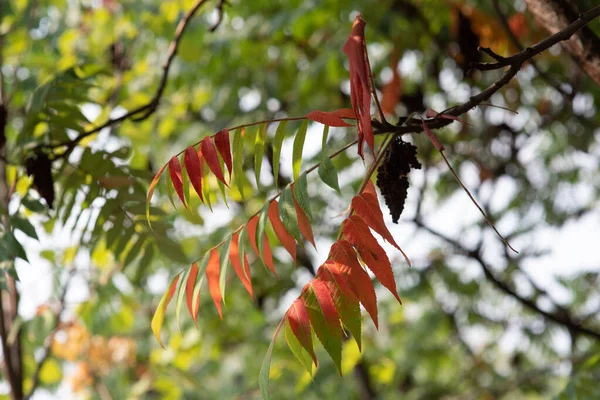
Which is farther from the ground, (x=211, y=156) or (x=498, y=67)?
(x=211, y=156)

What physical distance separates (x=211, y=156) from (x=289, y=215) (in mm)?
233

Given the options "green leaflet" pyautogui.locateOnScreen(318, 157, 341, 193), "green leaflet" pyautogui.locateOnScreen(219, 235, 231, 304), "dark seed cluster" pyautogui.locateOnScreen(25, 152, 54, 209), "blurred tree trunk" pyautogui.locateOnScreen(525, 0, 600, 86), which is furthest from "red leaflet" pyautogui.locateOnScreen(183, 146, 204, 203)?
"blurred tree trunk" pyautogui.locateOnScreen(525, 0, 600, 86)

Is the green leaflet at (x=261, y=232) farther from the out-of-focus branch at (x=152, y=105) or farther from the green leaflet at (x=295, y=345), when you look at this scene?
the out-of-focus branch at (x=152, y=105)

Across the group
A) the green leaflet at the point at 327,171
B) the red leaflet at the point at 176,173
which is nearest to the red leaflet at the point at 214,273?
the red leaflet at the point at 176,173

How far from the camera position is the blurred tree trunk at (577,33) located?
165 centimetres

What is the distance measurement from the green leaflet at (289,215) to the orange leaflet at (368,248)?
10 centimetres

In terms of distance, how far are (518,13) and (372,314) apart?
3.20 meters

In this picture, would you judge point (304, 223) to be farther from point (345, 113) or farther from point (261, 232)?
point (345, 113)

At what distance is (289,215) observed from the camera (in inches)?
58.3

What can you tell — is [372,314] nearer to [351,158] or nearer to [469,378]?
[351,158]

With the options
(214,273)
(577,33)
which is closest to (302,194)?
(214,273)

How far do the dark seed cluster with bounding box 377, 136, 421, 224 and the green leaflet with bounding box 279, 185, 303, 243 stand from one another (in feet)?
0.62

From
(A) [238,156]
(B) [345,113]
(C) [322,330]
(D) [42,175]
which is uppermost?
(D) [42,175]

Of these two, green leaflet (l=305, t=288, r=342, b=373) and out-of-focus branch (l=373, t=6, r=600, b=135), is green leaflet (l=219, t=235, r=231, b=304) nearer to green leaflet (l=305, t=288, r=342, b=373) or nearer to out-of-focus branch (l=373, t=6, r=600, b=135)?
green leaflet (l=305, t=288, r=342, b=373)
